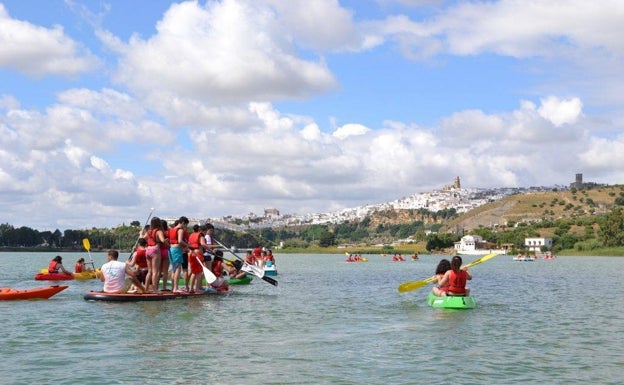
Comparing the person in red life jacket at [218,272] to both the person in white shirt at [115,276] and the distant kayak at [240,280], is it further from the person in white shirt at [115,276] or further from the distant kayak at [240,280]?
the distant kayak at [240,280]

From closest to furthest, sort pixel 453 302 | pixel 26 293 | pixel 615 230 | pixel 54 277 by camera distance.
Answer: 1. pixel 453 302
2. pixel 26 293
3. pixel 54 277
4. pixel 615 230

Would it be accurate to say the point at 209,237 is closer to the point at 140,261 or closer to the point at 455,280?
the point at 140,261

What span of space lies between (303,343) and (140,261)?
36.1 feet

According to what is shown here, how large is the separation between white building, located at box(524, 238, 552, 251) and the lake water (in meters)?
163

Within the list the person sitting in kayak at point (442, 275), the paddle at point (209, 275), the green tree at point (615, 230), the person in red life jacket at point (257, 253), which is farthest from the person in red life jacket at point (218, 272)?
the green tree at point (615, 230)

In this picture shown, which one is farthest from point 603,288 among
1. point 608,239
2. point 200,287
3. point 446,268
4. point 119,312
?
point 608,239

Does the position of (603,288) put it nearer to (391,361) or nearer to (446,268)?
(446,268)

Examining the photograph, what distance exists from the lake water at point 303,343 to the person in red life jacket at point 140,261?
5.80 ft

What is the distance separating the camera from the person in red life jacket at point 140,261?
26.4 meters

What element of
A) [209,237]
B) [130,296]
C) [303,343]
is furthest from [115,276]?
[303,343]

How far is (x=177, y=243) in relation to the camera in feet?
87.9

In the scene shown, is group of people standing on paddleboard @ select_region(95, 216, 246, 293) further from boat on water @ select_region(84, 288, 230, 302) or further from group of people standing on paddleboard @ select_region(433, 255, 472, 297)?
group of people standing on paddleboard @ select_region(433, 255, 472, 297)

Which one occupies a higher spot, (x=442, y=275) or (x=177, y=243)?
(x=177, y=243)

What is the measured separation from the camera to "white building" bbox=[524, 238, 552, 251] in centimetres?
18512
